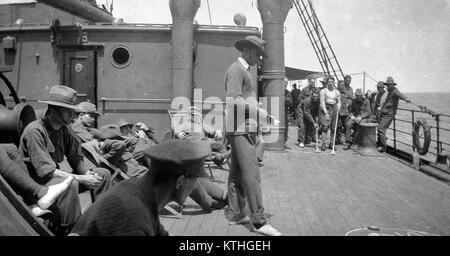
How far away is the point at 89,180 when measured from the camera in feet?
11.9

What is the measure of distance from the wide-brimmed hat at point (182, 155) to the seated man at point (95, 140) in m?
3.08

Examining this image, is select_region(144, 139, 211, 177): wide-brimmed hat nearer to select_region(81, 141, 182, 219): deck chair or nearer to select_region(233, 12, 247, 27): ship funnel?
select_region(81, 141, 182, 219): deck chair

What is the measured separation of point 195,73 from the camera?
10203 millimetres

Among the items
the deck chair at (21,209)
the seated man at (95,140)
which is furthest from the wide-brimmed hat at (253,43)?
the deck chair at (21,209)

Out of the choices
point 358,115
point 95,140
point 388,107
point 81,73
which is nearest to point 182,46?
point 81,73

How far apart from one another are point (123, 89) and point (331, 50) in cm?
995

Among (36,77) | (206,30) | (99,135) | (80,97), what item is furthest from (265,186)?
(36,77)

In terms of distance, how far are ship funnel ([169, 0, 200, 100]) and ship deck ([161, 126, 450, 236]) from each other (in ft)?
9.46

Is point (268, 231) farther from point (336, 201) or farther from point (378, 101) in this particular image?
point (378, 101)

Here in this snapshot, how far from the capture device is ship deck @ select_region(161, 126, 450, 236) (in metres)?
4.38

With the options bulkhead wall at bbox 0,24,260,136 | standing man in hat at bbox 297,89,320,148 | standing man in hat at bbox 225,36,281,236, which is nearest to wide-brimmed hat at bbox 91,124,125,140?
standing man in hat at bbox 225,36,281,236

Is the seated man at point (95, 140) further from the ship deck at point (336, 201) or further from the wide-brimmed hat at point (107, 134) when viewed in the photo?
the ship deck at point (336, 201)

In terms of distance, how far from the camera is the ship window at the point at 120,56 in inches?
400

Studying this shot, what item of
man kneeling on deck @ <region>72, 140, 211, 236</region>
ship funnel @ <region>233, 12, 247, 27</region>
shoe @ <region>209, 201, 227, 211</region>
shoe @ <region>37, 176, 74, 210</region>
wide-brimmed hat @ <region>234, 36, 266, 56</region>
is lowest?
shoe @ <region>209, 201, 227, 211</region>
